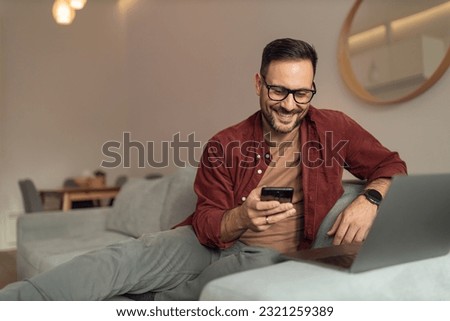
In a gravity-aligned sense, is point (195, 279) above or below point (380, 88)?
below

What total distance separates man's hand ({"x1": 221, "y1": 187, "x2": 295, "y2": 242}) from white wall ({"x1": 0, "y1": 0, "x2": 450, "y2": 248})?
64cm

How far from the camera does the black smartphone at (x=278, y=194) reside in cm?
67

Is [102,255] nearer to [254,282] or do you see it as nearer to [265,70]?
[254,282]

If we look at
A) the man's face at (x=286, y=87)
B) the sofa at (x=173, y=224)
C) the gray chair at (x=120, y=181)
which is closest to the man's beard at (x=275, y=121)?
the man's face at (x=286, y=87)

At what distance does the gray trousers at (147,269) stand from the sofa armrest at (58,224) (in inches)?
40.8

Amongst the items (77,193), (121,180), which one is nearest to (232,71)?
(77,193)

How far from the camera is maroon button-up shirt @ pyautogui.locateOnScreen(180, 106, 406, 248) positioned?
2.97ft

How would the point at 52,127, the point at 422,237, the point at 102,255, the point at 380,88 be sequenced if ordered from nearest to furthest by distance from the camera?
the point at 422,237 → the point at 102,255 → the point at 380,88 → the point at 52,127

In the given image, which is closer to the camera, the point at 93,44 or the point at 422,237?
the point at 422,237

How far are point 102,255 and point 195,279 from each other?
0.19 metres

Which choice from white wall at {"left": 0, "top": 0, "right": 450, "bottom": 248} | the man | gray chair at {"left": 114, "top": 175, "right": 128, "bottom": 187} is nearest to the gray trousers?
the man

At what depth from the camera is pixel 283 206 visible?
657mm

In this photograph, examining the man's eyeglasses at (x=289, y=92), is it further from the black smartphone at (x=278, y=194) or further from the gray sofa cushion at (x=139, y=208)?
the gray sofa cushion at (x=139, y=208)
